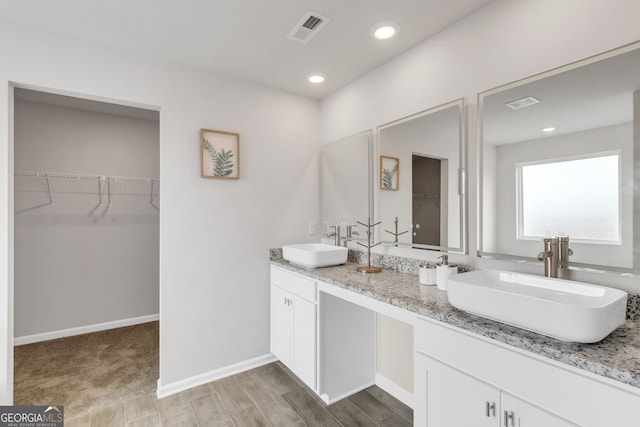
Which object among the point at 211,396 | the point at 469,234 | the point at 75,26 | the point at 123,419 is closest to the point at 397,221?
the point at 469,234

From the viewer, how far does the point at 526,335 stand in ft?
3.37

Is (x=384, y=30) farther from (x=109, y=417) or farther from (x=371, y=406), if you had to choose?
(x=109, y=417)

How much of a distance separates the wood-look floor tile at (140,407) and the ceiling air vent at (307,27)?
8.43ft

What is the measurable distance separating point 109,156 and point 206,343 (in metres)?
2.39

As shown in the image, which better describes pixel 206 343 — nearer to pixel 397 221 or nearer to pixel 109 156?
pixel 397 221

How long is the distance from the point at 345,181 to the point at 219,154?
1046 millimetres

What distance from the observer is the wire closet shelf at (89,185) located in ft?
9.96

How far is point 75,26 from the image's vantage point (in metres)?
1.84

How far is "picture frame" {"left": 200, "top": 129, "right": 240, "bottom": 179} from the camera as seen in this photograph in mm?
2379

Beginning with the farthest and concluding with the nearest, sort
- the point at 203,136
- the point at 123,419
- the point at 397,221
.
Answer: the point at 203,136 → the point at 397,221 → the point at 123,419

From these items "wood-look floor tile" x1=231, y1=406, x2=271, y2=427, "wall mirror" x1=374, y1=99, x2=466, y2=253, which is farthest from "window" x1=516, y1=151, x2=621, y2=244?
"wood-look floor tile" x1=231, y1=406, x2=271, y2=427

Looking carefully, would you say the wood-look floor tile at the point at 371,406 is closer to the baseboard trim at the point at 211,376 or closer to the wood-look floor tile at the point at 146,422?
the baseboard trim at the point at 211,376

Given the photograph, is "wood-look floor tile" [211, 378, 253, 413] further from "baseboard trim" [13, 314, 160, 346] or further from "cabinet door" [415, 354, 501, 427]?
"baseboard trim" [13, 314, 160, 346]

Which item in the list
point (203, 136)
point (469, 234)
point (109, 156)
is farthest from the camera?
point (109, 156)
